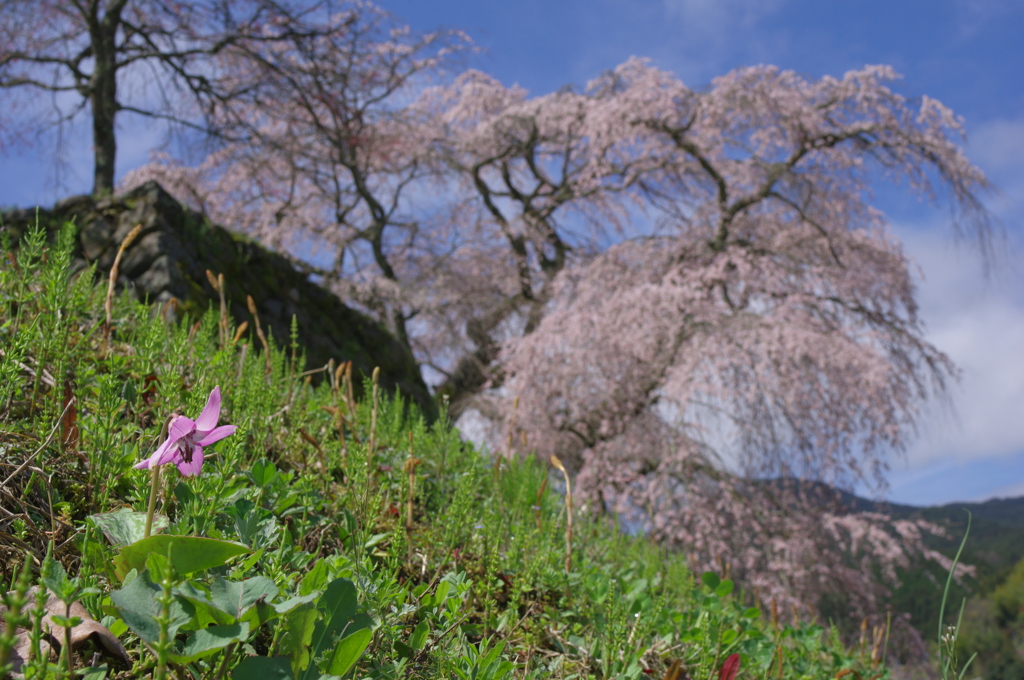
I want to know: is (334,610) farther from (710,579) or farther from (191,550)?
(710,579)

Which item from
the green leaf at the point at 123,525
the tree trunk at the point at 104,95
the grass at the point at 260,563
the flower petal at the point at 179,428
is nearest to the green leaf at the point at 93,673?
the grass at the point at 260,563

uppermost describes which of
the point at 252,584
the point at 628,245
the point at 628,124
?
the point at 628,124

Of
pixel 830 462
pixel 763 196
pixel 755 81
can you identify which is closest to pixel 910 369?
pixel 830 462

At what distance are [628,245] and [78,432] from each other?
956 cm

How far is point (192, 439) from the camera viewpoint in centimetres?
93

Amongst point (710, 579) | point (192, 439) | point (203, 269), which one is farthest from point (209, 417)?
point (203, 269)

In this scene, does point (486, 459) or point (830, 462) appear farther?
point (830, 462)

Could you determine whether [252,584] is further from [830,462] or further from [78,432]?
[830,462]

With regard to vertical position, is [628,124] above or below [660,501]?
above

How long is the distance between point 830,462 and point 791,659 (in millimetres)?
6351

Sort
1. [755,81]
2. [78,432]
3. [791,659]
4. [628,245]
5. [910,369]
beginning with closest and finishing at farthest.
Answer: [78,432] → [791,659] → [910,369] → [755,81] → [628,245]

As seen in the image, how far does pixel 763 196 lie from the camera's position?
28.8 ft

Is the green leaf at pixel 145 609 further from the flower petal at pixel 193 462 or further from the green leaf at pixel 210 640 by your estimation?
the flower petal at pixel 193 462

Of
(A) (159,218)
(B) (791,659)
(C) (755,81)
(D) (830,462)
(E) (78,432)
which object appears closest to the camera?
(E) (78,432)
